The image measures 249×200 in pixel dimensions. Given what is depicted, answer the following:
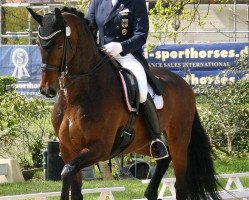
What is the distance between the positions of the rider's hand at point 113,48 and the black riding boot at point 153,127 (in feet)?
2.07

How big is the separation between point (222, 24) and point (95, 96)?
2714cm

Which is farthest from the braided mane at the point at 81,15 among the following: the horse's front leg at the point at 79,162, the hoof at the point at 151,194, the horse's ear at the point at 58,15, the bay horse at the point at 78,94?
the hoof at the point at 151,194

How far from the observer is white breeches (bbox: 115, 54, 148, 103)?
7.33 m

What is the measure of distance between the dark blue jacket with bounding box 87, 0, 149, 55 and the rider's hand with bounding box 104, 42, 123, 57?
17 cm

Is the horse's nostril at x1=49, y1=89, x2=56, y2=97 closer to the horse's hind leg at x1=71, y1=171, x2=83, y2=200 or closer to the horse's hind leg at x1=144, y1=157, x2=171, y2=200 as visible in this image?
the horse's hind leg at x1=71, y1=171, x2=83, y2=200

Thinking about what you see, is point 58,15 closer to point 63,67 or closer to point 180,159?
point 63,67

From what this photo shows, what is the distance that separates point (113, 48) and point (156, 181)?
1952 millimetres

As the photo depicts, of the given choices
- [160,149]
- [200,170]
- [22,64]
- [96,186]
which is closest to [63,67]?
[160,149]

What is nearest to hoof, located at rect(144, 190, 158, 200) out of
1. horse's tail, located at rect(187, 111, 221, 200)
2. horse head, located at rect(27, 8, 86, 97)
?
horse's tail, located at rect(187, 111, 221, 200)

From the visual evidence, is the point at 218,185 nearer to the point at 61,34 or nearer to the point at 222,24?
the point at 61,34

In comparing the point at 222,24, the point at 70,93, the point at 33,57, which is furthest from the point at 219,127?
the point at 222,24

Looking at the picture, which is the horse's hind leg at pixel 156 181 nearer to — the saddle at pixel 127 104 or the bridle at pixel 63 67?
the saddle at pixel 127 104

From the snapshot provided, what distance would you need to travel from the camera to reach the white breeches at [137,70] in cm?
733

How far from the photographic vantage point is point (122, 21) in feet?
24.2
